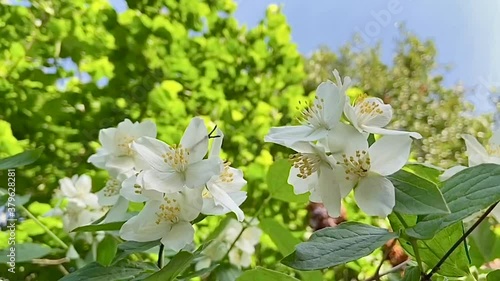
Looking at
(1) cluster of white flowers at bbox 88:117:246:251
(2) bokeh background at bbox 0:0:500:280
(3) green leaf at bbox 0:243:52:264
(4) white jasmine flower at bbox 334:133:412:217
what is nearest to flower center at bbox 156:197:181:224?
(1) cluster of white flowers at bbox 88:117:246:251

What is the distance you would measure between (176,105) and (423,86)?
1.51 m

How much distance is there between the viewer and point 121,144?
515mm

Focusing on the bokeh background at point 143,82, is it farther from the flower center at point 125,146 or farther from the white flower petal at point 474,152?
the white flower petal at point 474,152

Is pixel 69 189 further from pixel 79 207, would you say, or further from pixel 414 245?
pixel 414 245

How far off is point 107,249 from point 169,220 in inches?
7.9

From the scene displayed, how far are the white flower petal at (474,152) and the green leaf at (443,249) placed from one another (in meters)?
0.07

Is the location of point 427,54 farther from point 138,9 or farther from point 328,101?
point 328,101

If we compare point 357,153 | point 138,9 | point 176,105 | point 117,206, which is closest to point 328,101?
point 357,153

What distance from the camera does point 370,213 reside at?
0.35 m

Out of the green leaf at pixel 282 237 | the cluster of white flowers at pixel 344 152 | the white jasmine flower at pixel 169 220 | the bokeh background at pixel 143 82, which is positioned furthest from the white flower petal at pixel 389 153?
the bokeh background at pixel 143 82

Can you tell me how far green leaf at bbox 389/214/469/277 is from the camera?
0.37m

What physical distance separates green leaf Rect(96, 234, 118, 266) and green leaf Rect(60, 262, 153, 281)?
15 cm

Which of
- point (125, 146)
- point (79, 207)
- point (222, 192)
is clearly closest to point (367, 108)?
point (222, 192)

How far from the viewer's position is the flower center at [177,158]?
40 cm
